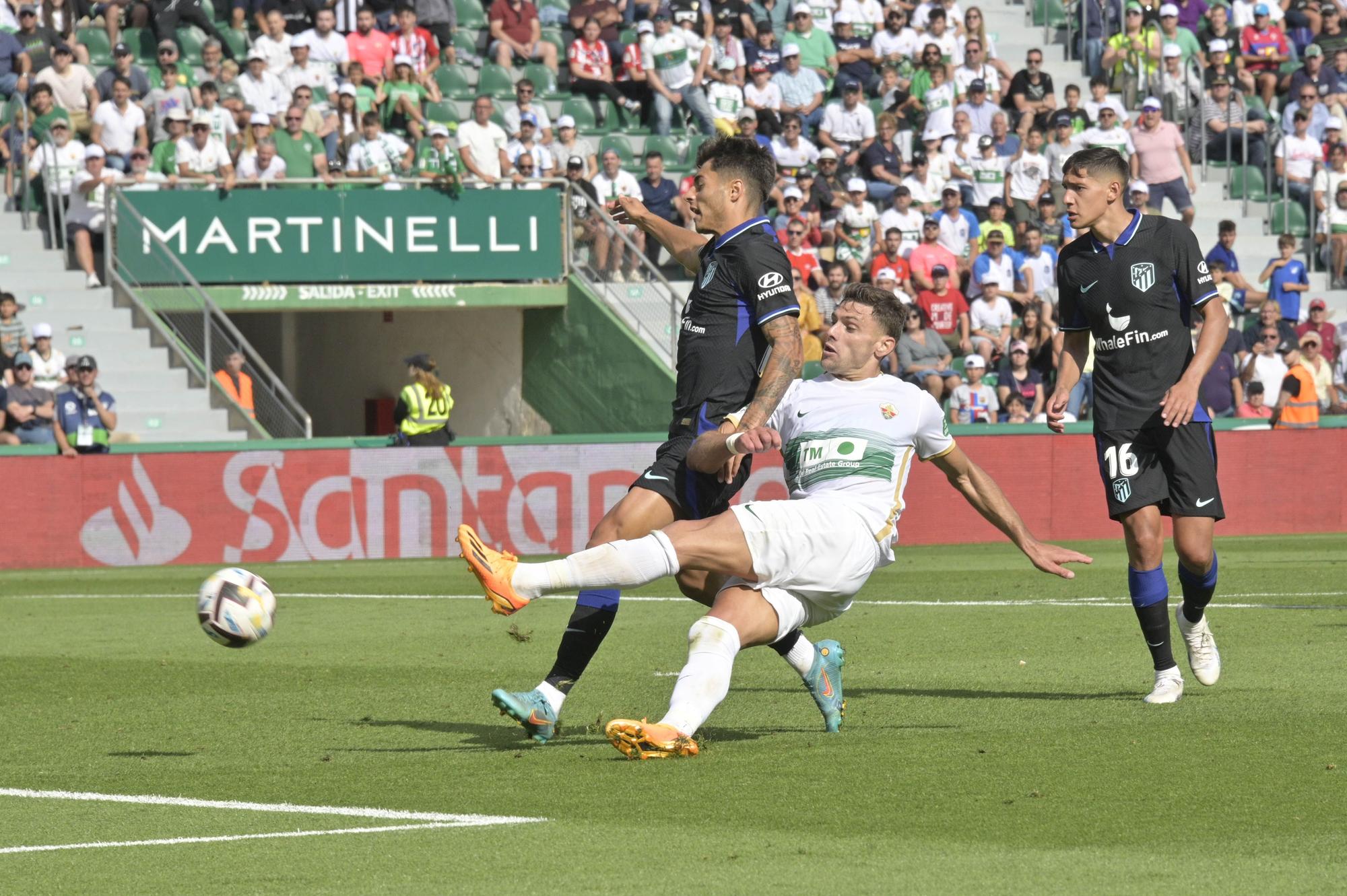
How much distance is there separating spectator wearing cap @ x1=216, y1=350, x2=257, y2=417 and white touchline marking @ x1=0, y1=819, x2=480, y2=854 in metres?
16.6

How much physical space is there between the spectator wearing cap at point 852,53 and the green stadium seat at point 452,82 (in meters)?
5.41

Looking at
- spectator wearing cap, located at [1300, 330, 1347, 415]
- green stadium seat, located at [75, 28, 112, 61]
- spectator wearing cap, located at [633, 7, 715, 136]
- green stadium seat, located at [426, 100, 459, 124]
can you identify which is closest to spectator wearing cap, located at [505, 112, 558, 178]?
green stadium seat, located at [426, 100, 459, 124]

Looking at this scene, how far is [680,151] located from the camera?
25.8m

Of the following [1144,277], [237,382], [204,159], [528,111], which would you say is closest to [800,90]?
[528,111]

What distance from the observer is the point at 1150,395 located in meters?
8.37

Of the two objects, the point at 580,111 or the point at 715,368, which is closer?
the point at 715,368

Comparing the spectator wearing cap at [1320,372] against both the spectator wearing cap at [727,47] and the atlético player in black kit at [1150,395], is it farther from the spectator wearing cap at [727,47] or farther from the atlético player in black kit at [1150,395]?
the atlético player in black kit at [1150,395]

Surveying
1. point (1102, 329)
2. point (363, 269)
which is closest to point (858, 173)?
point (363, 269)

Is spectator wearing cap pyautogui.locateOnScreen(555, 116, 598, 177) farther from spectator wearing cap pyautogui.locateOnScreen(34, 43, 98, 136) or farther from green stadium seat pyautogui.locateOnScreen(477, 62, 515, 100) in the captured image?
spectator wearing cap pyautogui.locateOnScreen(34, 43, 98, 136)

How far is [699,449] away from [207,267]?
1728 centimetres

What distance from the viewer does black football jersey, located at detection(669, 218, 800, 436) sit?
7.50 meters

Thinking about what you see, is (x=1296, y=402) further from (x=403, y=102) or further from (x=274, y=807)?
(x=274, y=807)

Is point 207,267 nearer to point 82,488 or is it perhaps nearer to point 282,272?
point 282,272

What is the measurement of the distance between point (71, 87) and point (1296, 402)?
1483 cm
